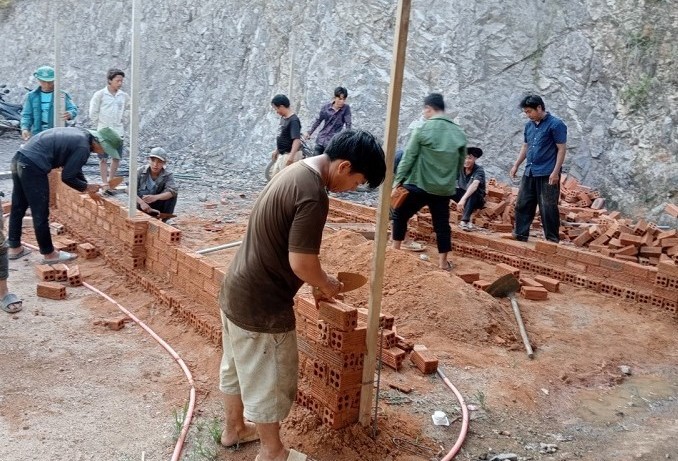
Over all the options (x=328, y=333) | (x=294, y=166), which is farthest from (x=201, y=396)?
(x=294, y=166)

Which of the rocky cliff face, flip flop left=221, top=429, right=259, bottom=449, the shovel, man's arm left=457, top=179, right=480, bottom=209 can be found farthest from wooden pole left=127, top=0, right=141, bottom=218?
the rocky cliff face

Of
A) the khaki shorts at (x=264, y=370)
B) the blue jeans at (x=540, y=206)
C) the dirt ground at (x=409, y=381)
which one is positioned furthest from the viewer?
the blue jeans at (x=540, y=206)

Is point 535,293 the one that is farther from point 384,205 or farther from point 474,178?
point 384,205

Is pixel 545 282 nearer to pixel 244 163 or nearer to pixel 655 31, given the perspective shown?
pixel 655 31

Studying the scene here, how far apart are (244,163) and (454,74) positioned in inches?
195

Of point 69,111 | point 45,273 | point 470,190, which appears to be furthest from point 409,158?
point 69,111

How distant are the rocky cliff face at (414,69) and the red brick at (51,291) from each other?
693cm

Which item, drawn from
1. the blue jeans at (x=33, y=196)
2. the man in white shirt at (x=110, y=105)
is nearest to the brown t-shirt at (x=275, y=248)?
the blue jeans at (x=33, y=196)

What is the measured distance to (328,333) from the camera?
3.37 m

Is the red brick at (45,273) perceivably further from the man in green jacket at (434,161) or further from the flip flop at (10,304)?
the man in green jacket at (434,161)

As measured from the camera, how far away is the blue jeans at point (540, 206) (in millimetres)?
7504

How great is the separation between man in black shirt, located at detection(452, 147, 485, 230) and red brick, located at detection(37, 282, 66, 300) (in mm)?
5040

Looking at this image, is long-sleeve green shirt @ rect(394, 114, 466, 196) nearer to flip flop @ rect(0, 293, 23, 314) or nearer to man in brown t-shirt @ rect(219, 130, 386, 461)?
man in brown t-shirt @ rect(219, 130, 386, 461)

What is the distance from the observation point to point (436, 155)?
20.5 ft
